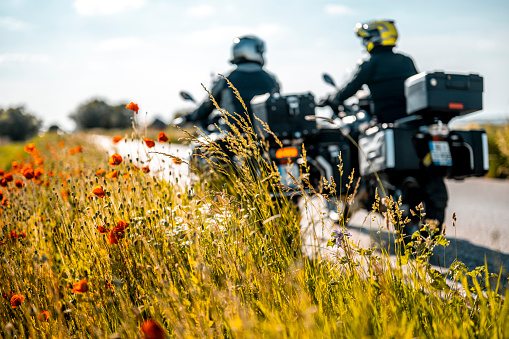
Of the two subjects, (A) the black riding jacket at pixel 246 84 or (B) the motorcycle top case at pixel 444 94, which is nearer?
(B) the motorcycle top case at pixel 444 94

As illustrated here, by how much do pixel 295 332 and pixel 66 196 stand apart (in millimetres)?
2533

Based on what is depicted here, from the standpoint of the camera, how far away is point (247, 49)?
231 inches

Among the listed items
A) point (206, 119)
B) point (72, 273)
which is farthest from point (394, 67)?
point (72, 273)

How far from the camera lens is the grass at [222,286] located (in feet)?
5.65

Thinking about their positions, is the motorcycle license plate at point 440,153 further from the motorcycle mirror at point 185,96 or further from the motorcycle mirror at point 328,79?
the motorcycle mirror at point 185,96

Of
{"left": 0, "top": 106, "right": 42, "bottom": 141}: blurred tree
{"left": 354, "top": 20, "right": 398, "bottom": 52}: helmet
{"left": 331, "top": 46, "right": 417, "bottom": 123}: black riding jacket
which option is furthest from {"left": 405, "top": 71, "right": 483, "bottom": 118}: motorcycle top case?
{"left": 0, "top": 106, "right": 42, "bottom": 141}: blurred tree

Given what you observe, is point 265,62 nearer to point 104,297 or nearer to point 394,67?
point 394,67

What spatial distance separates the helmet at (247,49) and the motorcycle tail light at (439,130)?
2.45 metres


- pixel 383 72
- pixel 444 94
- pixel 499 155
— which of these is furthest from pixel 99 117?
pixel 444 94

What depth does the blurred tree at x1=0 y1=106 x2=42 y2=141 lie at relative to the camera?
3041 inches

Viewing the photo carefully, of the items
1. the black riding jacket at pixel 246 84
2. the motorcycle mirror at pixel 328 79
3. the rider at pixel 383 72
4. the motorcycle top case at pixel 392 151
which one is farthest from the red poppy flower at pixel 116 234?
the motorcycle mirror at pixel 328 79

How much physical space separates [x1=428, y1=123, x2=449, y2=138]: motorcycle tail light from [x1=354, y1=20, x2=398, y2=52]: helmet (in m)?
1.35

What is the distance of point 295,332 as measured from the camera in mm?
1629

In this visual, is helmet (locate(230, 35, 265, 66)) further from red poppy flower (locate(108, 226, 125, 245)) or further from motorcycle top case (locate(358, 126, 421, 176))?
red poppy flower (locate(108, 226, 125, 245))
